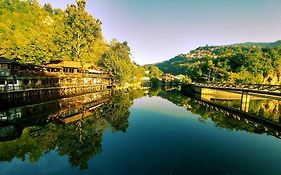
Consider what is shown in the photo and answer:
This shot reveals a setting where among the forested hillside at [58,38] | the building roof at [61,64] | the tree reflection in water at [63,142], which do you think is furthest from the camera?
the building roof at [61,64]

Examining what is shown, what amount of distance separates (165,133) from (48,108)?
23.2m

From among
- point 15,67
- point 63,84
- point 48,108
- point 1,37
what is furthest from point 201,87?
point 1,37

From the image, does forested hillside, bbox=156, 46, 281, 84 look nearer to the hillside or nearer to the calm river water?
the hillside

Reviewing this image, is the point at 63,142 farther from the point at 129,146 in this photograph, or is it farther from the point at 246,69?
the point at 246,69

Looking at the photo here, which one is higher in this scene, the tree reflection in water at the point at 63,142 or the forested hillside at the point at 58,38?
the forested hillside at the point at 58,38

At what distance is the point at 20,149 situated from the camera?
18.1m

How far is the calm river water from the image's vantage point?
1532 centimetres

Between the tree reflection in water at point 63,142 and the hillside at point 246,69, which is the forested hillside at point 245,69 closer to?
the hillside at point 246,69

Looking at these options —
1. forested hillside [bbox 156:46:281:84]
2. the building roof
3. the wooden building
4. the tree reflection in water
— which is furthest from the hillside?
the tree reflection in water

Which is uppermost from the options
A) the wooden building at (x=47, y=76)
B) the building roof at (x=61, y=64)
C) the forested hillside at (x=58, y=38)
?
the forested hillside at (x=58, y=38)

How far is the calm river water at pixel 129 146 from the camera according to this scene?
15320mm

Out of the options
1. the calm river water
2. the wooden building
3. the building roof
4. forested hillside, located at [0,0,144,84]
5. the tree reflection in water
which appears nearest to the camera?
the calm river water

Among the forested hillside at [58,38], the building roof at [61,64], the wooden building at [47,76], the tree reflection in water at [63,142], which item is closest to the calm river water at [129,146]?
the tree reflection in water at [63,142]

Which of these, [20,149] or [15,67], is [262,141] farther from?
[15,67]
